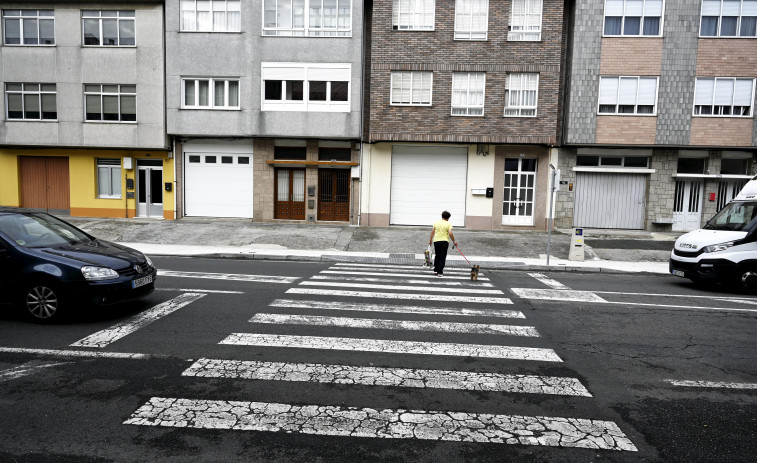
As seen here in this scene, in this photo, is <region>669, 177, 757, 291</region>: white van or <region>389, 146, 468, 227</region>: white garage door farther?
<region>389, 146, 468, 227</region>: white garage door

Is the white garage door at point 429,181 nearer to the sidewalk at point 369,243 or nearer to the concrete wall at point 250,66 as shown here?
the sidewalk at point 369,243

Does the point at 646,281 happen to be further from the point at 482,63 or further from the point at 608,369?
the point at 482,63

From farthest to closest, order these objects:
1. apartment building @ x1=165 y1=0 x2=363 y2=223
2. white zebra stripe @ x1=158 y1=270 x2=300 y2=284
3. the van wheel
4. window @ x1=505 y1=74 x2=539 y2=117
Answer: apartment building @ x1=165 y1=0 x2=363 y2=223 → window @ x1=505 y1=74 x2=539 y2=117 → the van wheel → white zebra stripe @ x1=158 y1=270 x2=300 y2=284

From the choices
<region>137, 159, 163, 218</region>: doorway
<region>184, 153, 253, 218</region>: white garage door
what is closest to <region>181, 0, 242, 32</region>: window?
<region>184, 153, 253, 218</region>: white garage door

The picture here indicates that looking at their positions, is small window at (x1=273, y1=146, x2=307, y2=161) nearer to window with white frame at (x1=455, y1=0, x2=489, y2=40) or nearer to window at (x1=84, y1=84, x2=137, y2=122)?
window at (x1=84, y1=84, x2=137, y2=122)

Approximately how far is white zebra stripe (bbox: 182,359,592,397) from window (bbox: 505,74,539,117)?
17.4 meters

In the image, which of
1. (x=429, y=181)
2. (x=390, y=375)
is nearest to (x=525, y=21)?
(x=429, y=181)

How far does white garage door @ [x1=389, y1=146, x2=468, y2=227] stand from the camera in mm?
22000

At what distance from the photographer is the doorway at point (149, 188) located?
74.9ft

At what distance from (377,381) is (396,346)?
118 cm

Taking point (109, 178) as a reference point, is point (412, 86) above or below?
above

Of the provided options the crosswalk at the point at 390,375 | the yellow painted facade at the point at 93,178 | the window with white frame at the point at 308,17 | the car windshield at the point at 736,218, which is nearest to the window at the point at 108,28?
the yellow painted facade at the point at 93,178

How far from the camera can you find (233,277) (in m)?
11.2

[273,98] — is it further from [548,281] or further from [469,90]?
[548,281]
